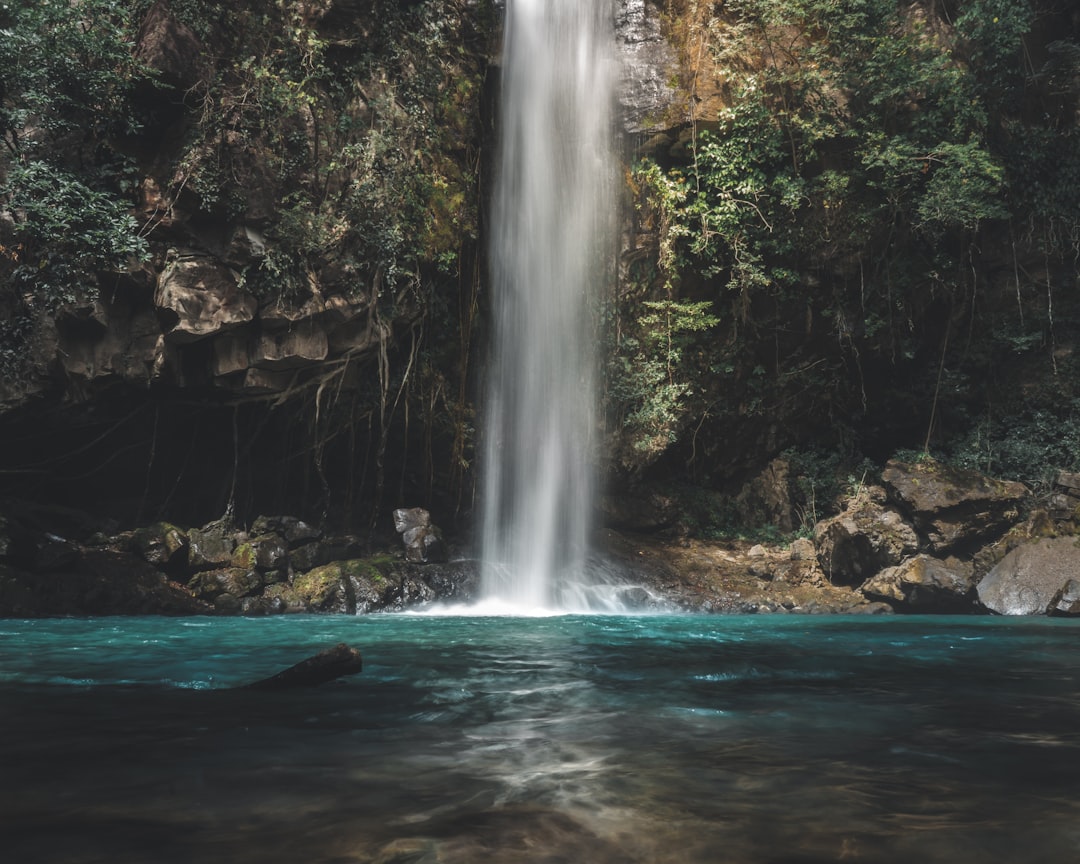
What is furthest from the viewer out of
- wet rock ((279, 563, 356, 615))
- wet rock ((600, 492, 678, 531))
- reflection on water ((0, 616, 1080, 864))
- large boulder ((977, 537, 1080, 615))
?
wet rock ((600, 492, 678, 531))

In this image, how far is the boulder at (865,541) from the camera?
1289 centimetres

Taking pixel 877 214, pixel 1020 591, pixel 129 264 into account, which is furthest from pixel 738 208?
pixel 129 264

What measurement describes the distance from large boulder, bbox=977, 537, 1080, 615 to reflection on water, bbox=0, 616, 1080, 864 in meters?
7.04

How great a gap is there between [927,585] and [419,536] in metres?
8.80

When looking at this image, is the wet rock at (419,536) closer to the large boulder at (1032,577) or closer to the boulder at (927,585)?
the boulder at (927,585)

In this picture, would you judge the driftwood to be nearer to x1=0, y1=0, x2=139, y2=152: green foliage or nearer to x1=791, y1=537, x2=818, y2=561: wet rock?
x1=0, y1=0, x2=139, y2=152: green foliage

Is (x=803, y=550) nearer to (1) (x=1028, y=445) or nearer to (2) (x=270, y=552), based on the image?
(1) (x=1028, y=445)

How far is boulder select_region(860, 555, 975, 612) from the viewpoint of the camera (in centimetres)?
1185

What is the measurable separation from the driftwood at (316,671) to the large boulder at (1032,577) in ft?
36.5

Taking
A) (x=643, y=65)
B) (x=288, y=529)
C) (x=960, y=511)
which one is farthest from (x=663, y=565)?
(x=643, y=65)

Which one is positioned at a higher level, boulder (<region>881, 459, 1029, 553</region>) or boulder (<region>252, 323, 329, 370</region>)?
boulder (<region>252, 323, 329, 370</region>)

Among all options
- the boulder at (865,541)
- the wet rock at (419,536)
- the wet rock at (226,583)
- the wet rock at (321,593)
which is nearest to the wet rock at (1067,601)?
the boulder at (865,541)

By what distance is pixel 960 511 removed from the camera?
12867 mm

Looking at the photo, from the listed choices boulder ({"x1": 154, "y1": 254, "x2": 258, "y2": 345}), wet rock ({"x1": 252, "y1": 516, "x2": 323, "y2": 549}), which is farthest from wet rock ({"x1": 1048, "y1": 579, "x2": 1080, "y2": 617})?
boulder ({"x1": 154, "y1": 254, "x2": 258, "y2": 345})
